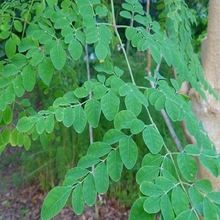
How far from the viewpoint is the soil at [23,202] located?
304 centimetres

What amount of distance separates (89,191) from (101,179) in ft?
0.11

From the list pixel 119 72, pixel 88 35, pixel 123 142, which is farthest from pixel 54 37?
A: pixel 123 142

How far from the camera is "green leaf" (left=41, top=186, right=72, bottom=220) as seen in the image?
866mm

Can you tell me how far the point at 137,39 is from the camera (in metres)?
1.17

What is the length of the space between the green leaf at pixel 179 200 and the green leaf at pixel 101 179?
0.46 ft

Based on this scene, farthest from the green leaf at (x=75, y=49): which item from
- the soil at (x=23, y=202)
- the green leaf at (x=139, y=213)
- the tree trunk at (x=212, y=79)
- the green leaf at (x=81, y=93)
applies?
the soil at (x=23, y=202)

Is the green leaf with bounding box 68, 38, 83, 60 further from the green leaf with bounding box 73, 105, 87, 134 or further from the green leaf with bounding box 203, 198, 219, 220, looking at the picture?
the green leaf with bounding box 203, 198, 219, 220

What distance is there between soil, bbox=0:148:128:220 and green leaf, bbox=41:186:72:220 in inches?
79.7

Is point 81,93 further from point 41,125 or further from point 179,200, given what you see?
point 179,200

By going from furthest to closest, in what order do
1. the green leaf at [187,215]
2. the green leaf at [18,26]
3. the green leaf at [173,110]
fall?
the green leaf at [18,26] < the green leaf at [173,110] < the green leaf at [187,215]

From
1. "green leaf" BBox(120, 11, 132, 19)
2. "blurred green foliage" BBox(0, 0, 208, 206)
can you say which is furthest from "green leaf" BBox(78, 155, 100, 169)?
"blurred green foliage" BBox(0, 0, 208, 206)

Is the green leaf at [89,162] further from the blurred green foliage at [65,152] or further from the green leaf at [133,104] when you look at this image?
the blurred green foliage at [65,152]

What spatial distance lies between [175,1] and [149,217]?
0.96 metres

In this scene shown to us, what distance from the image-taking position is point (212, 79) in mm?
1579
